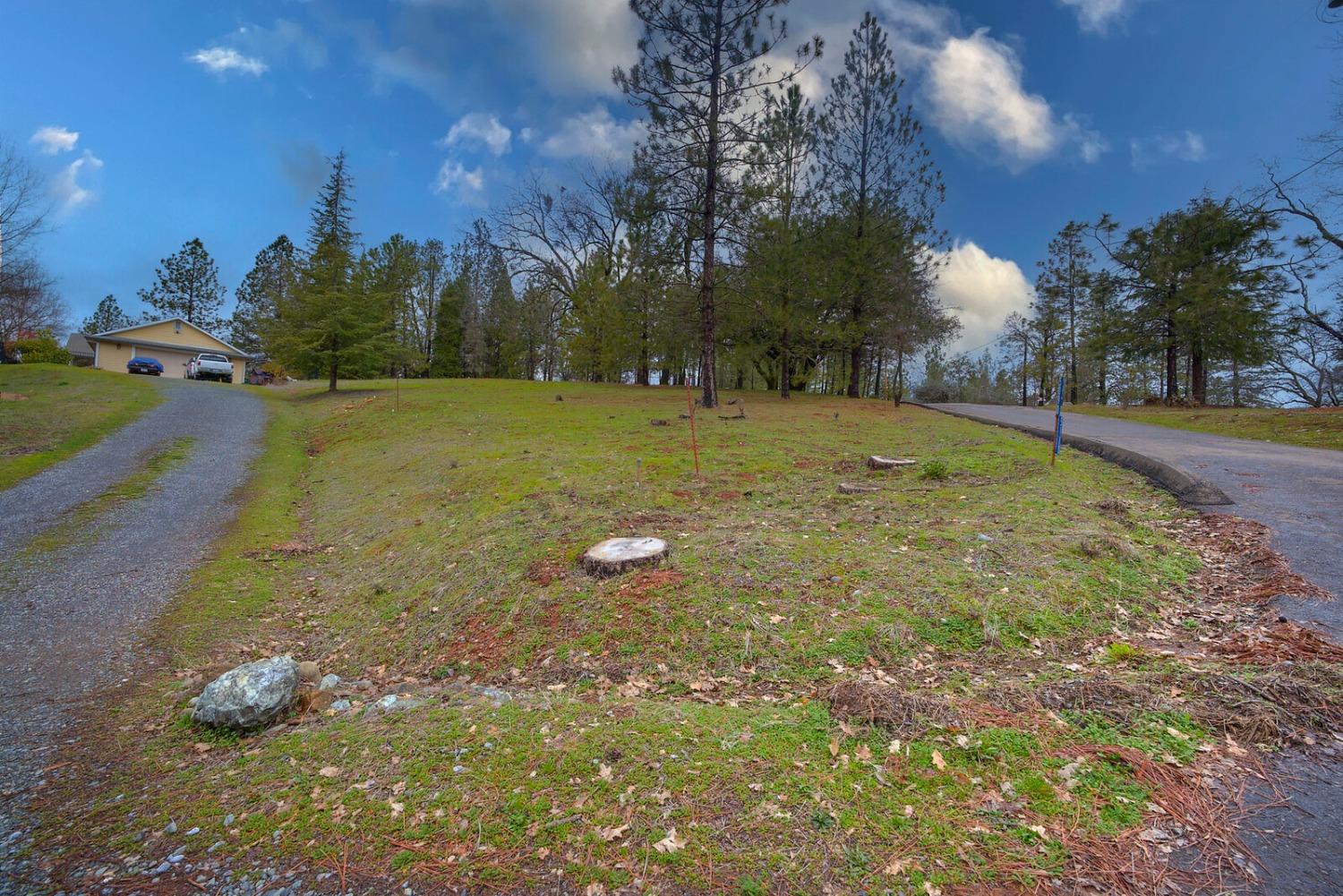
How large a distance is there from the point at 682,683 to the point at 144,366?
47.3 metres

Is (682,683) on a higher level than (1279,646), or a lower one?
lower

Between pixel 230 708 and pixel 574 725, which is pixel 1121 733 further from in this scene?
pixel 230 708

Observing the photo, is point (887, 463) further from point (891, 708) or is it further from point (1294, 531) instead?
point (891, 708)

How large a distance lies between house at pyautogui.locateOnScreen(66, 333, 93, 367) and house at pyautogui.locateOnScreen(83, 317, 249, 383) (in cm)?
357

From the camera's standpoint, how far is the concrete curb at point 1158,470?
23.2 feet

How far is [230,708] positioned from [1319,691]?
6.09 metres

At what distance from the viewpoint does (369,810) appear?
2691 mm

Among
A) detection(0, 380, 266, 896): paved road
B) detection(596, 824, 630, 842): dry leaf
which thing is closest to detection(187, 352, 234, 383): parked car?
detection(0, 380, 266, 896): paved road

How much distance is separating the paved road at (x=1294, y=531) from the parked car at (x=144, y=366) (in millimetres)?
48178

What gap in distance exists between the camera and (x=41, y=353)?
3422 cm

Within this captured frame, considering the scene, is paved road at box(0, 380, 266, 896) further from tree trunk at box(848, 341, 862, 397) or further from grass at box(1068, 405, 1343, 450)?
tree trunk at box(848, 341, 862, 397)

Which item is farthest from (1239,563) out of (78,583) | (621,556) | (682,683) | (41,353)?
(41,353)

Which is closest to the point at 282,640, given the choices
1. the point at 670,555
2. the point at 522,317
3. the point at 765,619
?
the point at 670,555

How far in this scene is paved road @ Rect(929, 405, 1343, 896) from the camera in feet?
6.98
